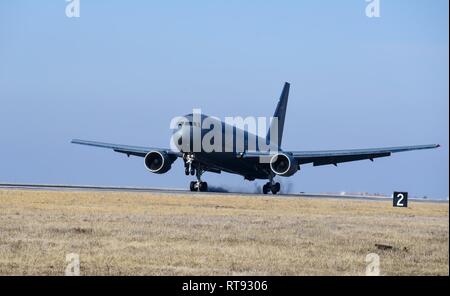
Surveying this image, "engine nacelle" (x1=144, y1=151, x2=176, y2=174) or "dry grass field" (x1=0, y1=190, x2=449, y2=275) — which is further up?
"engine nacelle" (x1=144, y1=151, x2=176, y2=174)

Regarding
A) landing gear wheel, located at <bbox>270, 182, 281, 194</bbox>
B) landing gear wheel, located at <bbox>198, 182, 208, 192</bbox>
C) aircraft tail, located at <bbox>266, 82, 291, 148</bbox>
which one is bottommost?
landing gear wheel, located at <bbox>198, 182, 208, 192</bbox>

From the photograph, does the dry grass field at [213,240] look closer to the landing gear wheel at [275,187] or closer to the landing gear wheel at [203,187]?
the landing gear wheel at [203,187]

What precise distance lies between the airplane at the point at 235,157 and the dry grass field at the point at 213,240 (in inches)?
655

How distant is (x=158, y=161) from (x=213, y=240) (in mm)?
37283

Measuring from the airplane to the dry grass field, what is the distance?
16644 millimetres

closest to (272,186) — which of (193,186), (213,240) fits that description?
(193,186)

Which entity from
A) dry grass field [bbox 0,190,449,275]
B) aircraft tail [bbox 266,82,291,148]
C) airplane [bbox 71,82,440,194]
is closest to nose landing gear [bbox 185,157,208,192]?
airplane [bbox 71,82,440,194]

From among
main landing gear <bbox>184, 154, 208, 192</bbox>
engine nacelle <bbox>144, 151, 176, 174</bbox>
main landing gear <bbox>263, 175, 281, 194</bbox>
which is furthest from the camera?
main landing gear <bbox>263, 175, 281, 194</bbox>

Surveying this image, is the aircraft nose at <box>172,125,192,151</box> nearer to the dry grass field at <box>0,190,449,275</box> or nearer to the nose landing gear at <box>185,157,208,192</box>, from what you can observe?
the nose landing gear at <box>185,157,208,192</box>

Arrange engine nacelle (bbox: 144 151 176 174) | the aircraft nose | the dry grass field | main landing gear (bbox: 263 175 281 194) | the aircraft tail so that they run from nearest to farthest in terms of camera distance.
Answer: the dry grass field → the aircraft nose → engine nacelle (bbox: 144 151 176 174) → main landing gear (bbox: 263 175 281 194) → the aircraft tail

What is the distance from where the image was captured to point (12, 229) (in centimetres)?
2689

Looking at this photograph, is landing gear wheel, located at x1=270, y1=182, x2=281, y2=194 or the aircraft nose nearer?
the aircraft nose

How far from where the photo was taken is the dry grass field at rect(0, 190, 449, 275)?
19.6 metres
